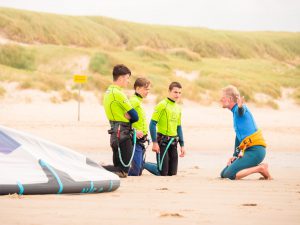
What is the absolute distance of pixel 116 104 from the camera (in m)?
8.47

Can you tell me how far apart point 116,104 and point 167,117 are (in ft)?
3.74

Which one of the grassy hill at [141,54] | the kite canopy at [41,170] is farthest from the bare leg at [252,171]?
the grassy hill at [141,54]

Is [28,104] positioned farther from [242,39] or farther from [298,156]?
[242,39]

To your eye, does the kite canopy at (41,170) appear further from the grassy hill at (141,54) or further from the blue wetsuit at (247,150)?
the grassy hill at (141,54)

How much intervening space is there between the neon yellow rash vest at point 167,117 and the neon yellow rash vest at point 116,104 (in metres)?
0.92

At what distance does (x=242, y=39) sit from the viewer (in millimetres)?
90500

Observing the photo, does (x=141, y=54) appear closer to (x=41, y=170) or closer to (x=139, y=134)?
(x=139, y=134)

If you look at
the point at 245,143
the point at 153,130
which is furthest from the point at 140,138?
the point at 245,143

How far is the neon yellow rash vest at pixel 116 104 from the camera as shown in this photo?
8.42 m

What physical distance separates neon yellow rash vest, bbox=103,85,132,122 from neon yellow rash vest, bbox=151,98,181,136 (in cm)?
92

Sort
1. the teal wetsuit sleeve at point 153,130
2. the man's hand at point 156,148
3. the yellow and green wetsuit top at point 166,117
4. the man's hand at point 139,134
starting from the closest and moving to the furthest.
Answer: the man's hand at point 139,134 < the man's hand at point 156,148 < the teal wetsuit sleeve at point 153,130 < the yellow and green wetsuit top at point 166,117

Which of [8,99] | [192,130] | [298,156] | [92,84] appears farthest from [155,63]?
[298,156]

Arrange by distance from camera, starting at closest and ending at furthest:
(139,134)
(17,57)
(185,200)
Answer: (185,200)
(139,134)
(17,57)

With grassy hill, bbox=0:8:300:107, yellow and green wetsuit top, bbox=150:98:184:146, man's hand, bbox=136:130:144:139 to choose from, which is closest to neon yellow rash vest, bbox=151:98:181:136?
yellow and green wetsuit top, bbox=150:98:184:146
